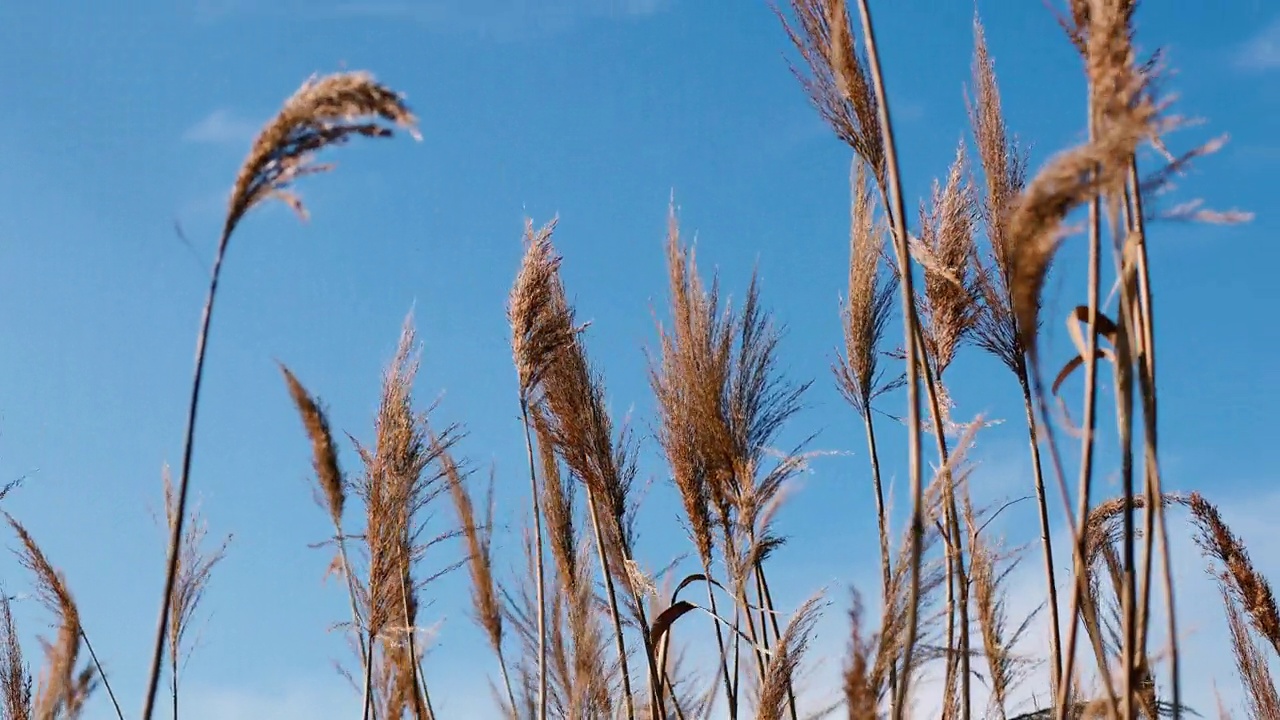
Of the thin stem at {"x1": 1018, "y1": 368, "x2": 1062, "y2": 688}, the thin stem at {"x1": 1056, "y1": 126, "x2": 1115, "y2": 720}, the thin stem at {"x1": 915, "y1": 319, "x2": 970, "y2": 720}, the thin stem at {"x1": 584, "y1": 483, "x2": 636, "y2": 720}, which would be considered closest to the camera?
the thin stem at {"x1": 1056, "y1": 126, "x2": 1115, "y2": 720}

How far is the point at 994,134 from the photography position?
4316 millimetres

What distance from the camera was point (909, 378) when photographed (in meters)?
2.05

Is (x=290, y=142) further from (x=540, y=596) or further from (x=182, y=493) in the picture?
(x=540, y=596)

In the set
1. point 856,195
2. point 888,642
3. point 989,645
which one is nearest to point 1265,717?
point 989,645

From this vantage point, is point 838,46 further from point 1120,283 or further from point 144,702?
point 144,702

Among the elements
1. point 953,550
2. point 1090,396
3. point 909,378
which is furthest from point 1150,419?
point 953,550

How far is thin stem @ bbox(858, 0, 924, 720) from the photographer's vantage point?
193 cm

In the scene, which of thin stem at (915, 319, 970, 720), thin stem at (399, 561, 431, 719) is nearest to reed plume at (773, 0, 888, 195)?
thin stem at (915, 319, 970, 720)

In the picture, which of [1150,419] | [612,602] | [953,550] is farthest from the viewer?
[612,602]

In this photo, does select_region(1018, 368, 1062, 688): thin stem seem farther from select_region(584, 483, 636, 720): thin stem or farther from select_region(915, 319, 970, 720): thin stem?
select_region(584, 483, 636, 720): thin stem

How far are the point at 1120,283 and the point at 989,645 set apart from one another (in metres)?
3.32

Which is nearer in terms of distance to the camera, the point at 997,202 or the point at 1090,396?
the point at 1090,396

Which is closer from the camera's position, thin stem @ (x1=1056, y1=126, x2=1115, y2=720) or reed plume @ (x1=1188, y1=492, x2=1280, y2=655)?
thin stem @ (x1=1056, y1=126, x2=1115, y2=720)

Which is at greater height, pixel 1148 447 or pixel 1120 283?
pixel 1120 283
